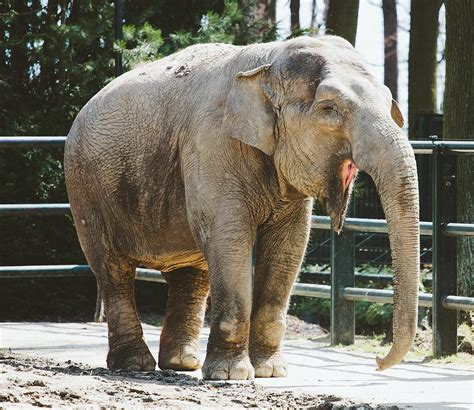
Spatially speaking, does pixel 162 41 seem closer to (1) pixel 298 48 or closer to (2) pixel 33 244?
(2) pixel 33 244

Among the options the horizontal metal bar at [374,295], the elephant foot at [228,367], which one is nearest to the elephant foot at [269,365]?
the elephant foot at [228,367]

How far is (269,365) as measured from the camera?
27.5 feet

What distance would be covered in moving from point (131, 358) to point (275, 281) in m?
1.16

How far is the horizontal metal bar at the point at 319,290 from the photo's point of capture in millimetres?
9539

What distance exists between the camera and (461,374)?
860 centimetres

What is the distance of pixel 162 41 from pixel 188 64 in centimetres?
460

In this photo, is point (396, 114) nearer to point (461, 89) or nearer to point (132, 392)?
point (132, 392)

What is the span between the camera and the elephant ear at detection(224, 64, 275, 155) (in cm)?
807

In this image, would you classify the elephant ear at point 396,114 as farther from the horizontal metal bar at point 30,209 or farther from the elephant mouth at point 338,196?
the horizontal metal bar at point 30,209

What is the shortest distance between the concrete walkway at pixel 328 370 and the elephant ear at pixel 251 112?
4.97ft

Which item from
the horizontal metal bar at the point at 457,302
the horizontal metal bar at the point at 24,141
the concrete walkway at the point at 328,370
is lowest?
A: the concrete walkway at the point at 328,370

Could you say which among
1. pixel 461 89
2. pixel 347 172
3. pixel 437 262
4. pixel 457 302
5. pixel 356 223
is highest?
pixel 461 89

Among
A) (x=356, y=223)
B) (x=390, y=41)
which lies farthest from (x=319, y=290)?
(x=390, y=41)

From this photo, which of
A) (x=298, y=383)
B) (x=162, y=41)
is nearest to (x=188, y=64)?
(x=298, y=383)
